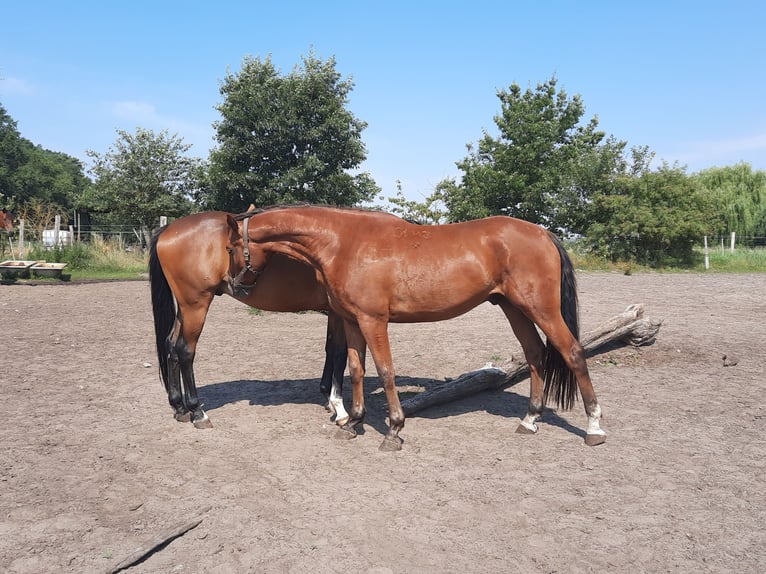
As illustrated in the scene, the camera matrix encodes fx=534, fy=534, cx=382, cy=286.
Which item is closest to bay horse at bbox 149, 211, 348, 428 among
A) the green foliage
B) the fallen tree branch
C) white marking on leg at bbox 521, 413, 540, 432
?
white marking on leg at bbox 521, 413, 540, 432

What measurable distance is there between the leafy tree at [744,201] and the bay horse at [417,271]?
33.1 m

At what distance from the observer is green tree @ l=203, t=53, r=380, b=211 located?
21.1 meters

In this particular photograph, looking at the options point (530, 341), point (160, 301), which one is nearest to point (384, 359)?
point (530, 341)

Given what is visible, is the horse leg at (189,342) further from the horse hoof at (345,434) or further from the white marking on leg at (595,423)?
the white marking on leg at (595,423)

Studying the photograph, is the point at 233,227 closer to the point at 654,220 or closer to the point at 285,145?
the point at 285,145

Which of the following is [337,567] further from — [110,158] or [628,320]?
[110,158]

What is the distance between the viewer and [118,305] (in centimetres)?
1264

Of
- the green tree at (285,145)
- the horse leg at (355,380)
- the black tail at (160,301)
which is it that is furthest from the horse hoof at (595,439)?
the green tree at (285,145)

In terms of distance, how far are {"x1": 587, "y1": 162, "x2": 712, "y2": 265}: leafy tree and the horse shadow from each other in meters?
21.1

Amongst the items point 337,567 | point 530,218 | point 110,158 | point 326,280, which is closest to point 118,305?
point 326,280

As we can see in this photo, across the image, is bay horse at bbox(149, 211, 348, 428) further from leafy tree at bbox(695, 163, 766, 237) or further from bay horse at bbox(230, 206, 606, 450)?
leafy tree at bbox(695, 163, 766, 237)

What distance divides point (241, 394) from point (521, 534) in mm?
4022

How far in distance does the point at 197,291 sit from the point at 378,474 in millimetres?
2568

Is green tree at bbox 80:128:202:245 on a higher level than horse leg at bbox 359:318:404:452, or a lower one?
higher
